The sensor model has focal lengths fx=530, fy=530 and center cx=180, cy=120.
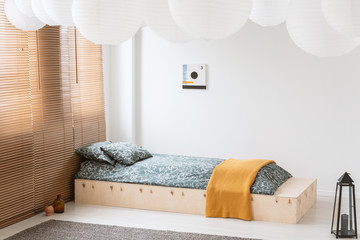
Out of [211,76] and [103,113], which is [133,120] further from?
[211,76]

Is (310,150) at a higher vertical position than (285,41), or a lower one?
lower

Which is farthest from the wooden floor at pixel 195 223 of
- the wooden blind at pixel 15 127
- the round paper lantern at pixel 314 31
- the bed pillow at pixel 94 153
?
the round paper lantern at pixel 314 31

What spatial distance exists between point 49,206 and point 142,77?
219cm

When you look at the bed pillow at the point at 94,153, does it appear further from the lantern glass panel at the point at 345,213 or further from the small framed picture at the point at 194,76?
the lantern glass panel at the point at 345,213

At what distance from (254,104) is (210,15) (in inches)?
177

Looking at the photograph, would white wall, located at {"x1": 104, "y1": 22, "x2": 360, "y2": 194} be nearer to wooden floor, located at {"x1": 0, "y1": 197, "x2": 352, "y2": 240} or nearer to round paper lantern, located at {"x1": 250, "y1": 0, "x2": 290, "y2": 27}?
wooden floor, located at {"x1": 0, "y1": 197, "x2": 352, "y2": 240}

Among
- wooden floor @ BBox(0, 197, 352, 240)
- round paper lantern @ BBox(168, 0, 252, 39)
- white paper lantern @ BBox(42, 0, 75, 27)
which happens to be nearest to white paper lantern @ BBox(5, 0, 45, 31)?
white paper lantern @ BBox(42, 0, 75, 27)

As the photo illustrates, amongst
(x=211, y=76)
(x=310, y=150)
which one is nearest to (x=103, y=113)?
(x=211, y=76)

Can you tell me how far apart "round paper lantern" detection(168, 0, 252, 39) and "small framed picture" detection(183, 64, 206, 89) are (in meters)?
4.51

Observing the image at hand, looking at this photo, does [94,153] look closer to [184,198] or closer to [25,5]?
[184,198]

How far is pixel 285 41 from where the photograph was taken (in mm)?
5863

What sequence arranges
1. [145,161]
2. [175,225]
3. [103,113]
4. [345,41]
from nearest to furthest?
[345,41] < [175,225] < [145,161] < [103,113]

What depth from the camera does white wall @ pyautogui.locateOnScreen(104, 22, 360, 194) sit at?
18.8 ft

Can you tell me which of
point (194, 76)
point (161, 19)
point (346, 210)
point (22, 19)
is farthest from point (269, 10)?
point (194, 76)
